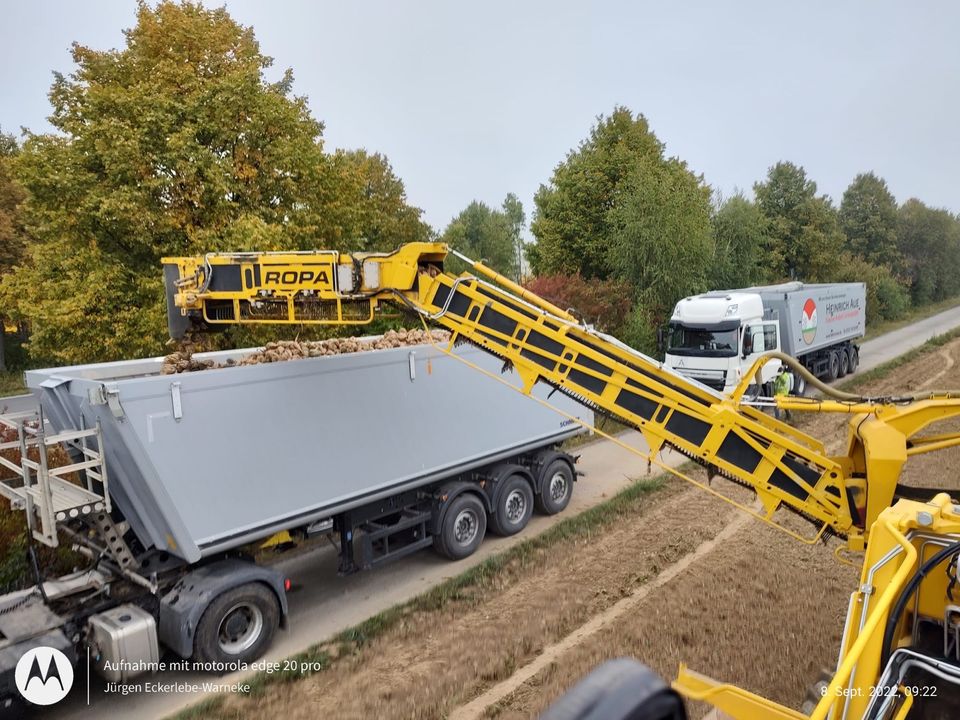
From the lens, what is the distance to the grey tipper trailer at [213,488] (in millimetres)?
5266

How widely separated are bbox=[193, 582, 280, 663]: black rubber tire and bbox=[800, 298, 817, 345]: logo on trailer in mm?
15778

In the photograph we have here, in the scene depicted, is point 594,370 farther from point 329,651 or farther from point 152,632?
point 152,632

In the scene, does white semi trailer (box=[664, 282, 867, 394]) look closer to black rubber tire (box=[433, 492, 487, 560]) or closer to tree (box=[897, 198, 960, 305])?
black rubber tire (box=[433, 492, 487, 560])

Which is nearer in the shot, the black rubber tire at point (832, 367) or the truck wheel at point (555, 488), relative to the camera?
the truck wheel at point (555, 488)

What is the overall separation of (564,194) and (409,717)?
21.6 metres

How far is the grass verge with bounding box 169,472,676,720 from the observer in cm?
568

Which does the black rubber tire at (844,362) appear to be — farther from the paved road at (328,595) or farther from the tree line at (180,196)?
the paved road at (328,595)

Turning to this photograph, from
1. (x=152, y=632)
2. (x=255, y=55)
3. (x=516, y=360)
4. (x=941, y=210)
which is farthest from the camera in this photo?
(x=941, y=210)

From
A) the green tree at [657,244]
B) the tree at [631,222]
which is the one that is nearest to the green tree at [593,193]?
the tree at [631,222]

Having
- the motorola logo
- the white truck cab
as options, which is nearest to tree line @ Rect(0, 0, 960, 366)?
the white truck cab

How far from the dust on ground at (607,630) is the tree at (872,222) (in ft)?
146

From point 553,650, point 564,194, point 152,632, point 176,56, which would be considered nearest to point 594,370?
point 553,650

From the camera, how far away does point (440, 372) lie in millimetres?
7926

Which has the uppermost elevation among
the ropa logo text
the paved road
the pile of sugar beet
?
the ropa logo text
